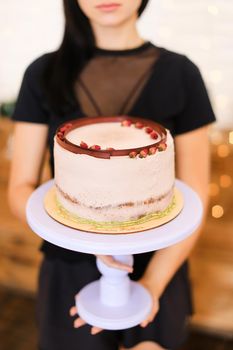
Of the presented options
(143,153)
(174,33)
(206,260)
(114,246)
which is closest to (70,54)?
(143,153)

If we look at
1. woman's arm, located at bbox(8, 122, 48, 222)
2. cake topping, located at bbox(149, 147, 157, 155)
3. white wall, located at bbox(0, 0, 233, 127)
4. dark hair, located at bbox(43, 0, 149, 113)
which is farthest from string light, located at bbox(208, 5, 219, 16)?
cake topping, located at bbox(149, 147, 157, 155)

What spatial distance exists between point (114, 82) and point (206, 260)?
39.7 inches

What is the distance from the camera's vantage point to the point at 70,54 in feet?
3.86

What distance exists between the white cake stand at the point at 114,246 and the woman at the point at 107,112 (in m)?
0.11

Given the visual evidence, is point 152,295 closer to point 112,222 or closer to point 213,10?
point 112,222

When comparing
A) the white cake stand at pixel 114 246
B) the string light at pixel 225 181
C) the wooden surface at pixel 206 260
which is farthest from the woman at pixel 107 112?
the string light at pixel 225 181

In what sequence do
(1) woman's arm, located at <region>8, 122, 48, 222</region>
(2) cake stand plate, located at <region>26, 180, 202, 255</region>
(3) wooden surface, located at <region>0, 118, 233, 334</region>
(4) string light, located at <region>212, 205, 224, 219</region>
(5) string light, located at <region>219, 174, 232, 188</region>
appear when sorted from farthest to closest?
(5) string light, located at <region>219, 174, 232, 188</region> < (4) string light, located at <region>212, 205, 224, 219</region> < (3) wooden surface, located at <region>0, 118, 233, 334</region> < (1) woman's arm, located at <region>8, 122, 48, 222</region> < (2) cake stand plate, located at <region>26, 180, 202, 255</region>

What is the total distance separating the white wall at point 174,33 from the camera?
2221 millimetres

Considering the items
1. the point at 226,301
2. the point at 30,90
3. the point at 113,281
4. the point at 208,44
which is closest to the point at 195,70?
the point at 30,90

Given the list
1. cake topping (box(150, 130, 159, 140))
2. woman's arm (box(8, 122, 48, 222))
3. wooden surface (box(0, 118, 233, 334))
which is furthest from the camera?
wooden surface (box(0, 118, 233, 334))

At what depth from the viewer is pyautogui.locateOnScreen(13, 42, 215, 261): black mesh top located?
1.11 meters

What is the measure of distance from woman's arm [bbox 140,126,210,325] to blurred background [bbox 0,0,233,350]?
790 mm

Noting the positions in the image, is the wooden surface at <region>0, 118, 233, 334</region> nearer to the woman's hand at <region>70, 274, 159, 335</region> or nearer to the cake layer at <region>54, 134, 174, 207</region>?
the woman's hand at <region>70, 274, 159, 335</region>

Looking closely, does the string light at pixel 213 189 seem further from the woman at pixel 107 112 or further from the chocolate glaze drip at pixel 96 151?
the chocolate glaze drip at pixel 96 151
